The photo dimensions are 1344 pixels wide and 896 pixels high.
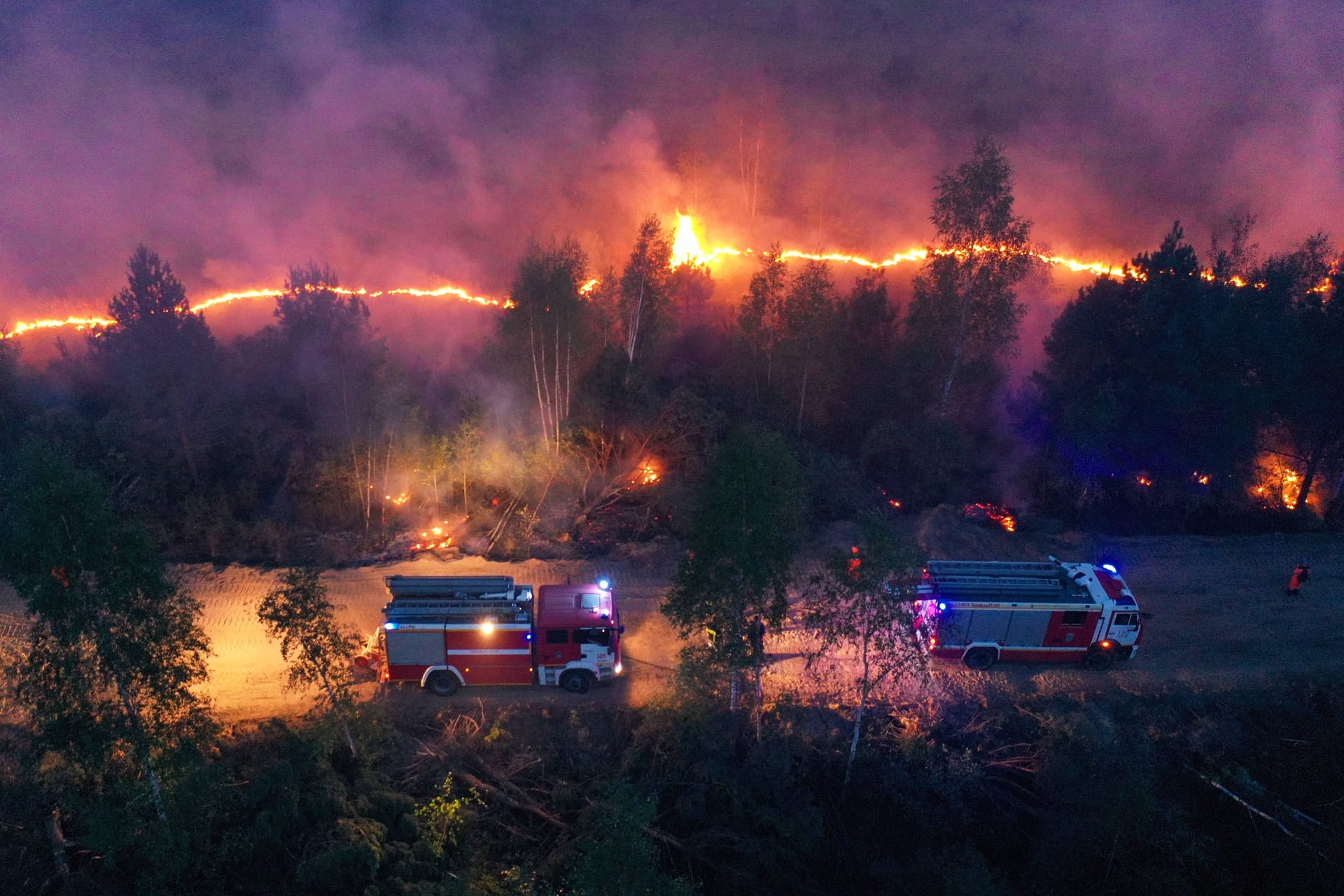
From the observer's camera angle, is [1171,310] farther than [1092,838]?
Yes

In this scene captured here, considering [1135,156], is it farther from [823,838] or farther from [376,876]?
[376,876]

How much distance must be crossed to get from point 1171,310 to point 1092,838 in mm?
21021

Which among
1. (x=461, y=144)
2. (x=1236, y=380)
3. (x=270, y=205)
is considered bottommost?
(x=1236, y=380)

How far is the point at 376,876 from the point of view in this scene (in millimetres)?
12750

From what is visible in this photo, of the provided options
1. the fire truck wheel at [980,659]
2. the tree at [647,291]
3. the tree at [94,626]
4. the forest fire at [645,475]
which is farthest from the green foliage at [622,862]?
the tree at [647,291]

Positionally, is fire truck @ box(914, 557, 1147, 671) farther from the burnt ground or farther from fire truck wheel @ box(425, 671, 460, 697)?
fire truck wheel @ box(425, 671, 460, 697)

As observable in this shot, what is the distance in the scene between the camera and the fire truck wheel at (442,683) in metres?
Answer: 17.1

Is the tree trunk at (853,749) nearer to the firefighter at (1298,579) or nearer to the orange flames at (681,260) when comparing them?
the firefighter at (1298,579)

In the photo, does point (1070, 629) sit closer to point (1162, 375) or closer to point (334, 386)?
point (1162, 375)

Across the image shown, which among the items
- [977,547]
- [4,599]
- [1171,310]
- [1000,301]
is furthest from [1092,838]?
[4,599]

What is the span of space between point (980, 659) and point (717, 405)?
17236 mm

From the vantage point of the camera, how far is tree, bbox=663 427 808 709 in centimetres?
1216

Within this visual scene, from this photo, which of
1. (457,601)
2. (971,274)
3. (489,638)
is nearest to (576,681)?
(489,638)

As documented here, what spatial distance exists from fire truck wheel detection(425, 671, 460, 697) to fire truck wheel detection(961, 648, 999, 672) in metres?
13.9
